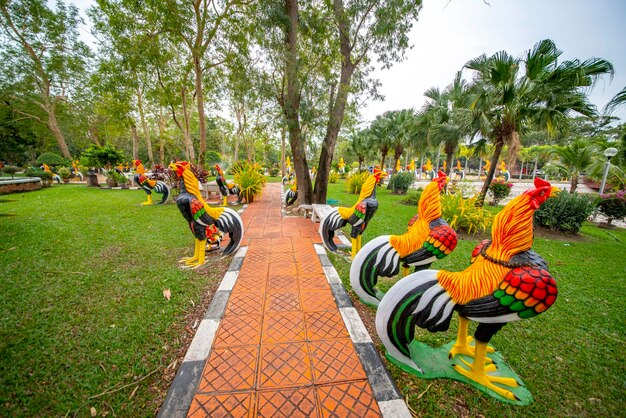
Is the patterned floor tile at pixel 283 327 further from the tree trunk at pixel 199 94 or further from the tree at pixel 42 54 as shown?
the tree at pixel 42 54

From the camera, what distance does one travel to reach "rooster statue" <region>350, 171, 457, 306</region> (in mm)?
2752

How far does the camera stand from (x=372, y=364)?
2230 millimetres

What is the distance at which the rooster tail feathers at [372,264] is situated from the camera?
279 centimetres

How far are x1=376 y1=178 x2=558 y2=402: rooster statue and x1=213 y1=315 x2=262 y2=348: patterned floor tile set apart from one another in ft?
4.62

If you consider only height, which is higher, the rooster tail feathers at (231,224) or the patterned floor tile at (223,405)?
the rooster tail feathers at (231,224)

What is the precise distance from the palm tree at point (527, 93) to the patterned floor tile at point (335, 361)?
7779 mm

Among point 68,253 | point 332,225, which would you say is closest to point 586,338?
point 332,225

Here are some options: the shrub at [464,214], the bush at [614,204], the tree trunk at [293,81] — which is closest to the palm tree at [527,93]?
the shrub at [464,214]

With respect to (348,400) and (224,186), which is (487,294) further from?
(224,186)

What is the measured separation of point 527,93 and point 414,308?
8.35m

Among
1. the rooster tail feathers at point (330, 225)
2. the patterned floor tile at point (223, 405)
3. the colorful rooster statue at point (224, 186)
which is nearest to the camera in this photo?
the patterned floor tile at point (223, 405)

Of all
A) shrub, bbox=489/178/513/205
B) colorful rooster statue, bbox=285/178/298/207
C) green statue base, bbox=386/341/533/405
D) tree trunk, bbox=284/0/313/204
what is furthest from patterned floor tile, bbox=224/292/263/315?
shrub, bbox=489/178/513/205

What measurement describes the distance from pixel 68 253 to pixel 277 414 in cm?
518

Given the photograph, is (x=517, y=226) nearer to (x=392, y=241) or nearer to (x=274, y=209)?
(x=392, y=241)
